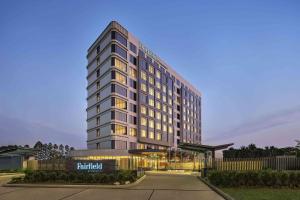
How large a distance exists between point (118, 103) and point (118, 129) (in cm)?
657

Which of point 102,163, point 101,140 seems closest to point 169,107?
point 101,140

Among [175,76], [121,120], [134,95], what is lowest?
[121,120]

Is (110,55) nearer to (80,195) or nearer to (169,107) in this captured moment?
(169,107)

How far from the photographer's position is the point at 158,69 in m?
122

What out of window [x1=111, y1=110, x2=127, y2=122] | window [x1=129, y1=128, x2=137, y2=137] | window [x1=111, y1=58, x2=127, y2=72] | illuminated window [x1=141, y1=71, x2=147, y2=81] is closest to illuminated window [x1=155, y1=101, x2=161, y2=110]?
illuminated window [x1=141, y1=71, x2=147, y2=81]

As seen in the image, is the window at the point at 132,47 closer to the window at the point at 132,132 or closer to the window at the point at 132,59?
the window at the point at 132,59

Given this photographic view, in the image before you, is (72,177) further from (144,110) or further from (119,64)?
(144,110)

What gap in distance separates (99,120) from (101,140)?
6.16m

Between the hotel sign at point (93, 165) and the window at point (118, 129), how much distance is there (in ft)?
206

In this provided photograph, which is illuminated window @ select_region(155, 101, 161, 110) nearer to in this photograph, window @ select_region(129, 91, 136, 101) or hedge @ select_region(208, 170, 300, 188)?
window @ select_region(129, 91, 136, 101)

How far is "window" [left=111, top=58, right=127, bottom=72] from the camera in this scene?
9519 cm

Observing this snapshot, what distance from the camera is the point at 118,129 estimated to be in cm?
9494

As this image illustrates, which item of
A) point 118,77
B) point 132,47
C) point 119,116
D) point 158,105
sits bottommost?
point 119,116

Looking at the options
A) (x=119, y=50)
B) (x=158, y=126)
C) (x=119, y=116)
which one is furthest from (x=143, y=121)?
(x=119, y=50)
